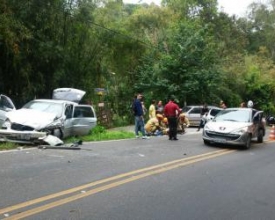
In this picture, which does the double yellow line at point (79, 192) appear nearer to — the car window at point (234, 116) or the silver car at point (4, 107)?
the car window at point (234, 116)

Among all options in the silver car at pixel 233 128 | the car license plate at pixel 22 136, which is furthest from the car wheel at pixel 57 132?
the silver car at pixel 233 128

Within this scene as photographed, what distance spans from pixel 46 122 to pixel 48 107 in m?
1.55

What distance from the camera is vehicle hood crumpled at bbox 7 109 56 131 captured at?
13.9 metres

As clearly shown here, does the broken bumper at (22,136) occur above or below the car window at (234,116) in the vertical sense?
below

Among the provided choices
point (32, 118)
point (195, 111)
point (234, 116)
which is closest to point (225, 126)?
point (234, 116)

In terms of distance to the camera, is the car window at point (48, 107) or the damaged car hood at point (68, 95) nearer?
the car window at point (48, 107)

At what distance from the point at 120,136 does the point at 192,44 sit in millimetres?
16086

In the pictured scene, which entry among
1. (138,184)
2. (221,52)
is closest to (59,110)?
(138,184)

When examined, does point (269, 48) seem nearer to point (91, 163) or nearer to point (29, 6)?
point (29, 6)

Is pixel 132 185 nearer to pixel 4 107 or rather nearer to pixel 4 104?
pixel 4 107

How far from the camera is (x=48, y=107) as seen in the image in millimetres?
15828

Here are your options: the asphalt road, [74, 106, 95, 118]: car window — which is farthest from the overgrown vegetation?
the asphalt road

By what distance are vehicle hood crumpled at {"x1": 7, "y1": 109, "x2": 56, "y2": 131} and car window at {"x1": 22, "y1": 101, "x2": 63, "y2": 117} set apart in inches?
16.8

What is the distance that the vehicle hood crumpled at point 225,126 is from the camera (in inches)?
615
